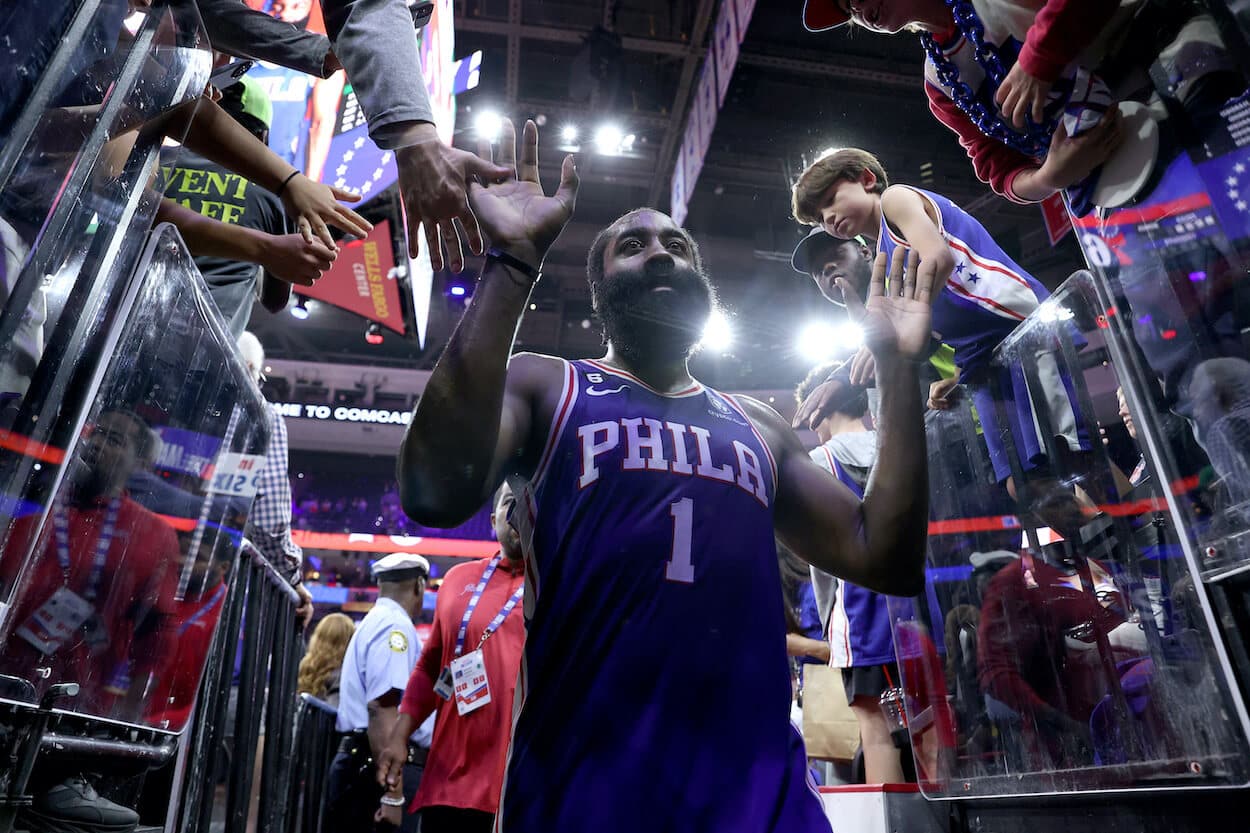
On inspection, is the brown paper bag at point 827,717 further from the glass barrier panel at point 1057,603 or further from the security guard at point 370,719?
the security guard at point 370,719

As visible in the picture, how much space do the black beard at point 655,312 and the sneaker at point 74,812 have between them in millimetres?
1324

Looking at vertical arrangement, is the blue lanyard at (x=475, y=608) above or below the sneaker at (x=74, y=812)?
above

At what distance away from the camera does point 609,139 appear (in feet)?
29.0

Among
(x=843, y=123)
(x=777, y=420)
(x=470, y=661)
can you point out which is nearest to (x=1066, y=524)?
(x=777, y=420)

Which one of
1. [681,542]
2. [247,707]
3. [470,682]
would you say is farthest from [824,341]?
[681,542]

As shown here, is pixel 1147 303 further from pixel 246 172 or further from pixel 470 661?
pixel 470 661

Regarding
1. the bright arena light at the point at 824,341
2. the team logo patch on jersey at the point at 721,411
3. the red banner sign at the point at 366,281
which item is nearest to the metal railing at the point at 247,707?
the team logo patch on jersey at the point at 721,411

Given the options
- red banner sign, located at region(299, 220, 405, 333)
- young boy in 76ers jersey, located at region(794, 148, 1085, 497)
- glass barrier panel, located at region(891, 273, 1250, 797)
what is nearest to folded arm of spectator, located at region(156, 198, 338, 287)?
young boy in 76ers jersey, located at region(794, 148, 1085, 497)

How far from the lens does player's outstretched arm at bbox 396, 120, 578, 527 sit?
4.21 ft

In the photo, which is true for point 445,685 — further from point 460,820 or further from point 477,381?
point 477,381

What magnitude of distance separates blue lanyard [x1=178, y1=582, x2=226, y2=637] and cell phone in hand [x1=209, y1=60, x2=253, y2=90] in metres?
1.35

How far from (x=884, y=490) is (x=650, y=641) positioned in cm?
64

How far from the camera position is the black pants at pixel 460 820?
314 cm

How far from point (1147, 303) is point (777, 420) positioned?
785 millimetres
